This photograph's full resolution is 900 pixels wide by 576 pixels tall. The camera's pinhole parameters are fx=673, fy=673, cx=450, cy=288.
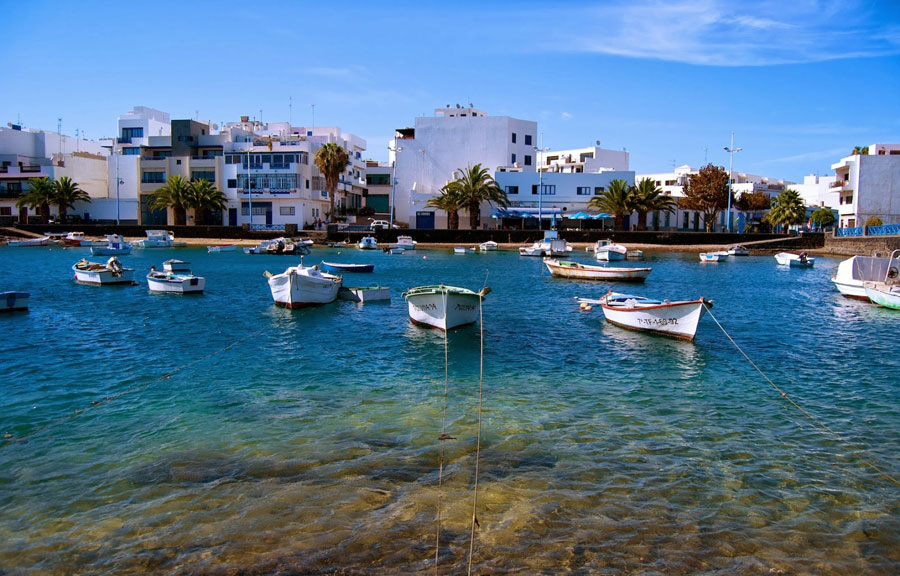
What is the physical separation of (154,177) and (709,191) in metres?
75.3

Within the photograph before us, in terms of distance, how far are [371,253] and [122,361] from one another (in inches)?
2170

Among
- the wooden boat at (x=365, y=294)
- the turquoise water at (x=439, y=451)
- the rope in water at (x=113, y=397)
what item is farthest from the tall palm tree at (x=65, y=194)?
the rope in water at (x=113, y=397)

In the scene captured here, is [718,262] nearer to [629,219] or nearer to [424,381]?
[629,219]

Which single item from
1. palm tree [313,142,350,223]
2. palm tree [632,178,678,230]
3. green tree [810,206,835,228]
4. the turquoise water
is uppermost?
palm tree [313,142,350,223]

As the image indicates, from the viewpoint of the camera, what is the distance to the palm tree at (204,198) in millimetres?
86562

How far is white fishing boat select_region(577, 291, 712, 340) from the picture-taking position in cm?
→ 2350

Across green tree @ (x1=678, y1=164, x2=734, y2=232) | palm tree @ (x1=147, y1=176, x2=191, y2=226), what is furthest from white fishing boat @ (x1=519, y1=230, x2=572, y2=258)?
palm tree @ (x1=147, y1=176, x2=191, y2=226)

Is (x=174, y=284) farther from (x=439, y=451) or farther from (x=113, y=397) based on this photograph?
(x=439, y=451)

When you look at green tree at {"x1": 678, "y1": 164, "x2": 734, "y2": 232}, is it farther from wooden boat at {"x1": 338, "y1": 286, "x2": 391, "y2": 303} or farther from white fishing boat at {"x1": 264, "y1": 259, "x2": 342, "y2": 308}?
white fishing boat at {"x1": 264, "y1": 259, "x2": 342, "y2": 308}

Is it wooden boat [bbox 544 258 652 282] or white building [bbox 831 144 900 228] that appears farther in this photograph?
white building [bbox 831 144 900 228]

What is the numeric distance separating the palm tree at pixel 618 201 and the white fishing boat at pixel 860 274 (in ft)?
144

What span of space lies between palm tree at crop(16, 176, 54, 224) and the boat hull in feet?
272

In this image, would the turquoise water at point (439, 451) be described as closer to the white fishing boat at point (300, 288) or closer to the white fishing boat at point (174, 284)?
the white fishing boat at point (300, 288)

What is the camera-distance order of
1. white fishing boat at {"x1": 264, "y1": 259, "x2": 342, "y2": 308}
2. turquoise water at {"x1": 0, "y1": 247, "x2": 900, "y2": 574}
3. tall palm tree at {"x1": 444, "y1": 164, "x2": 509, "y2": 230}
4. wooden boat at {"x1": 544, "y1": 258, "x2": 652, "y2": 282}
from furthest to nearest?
tall palm tree at {"x1": 444, "y1": 164, "x2": 509, "y2": 230}
wooden boat at {"x1": 544, "y1": 258, "x2": 652, "y2": 282}
white fishing boat at {"x1": 264, "y1": 259, "x2": 342, "y2": 308}
turquoise water at {"x1": 0, "y1": 247, "x2": 900, "y2": 574}
